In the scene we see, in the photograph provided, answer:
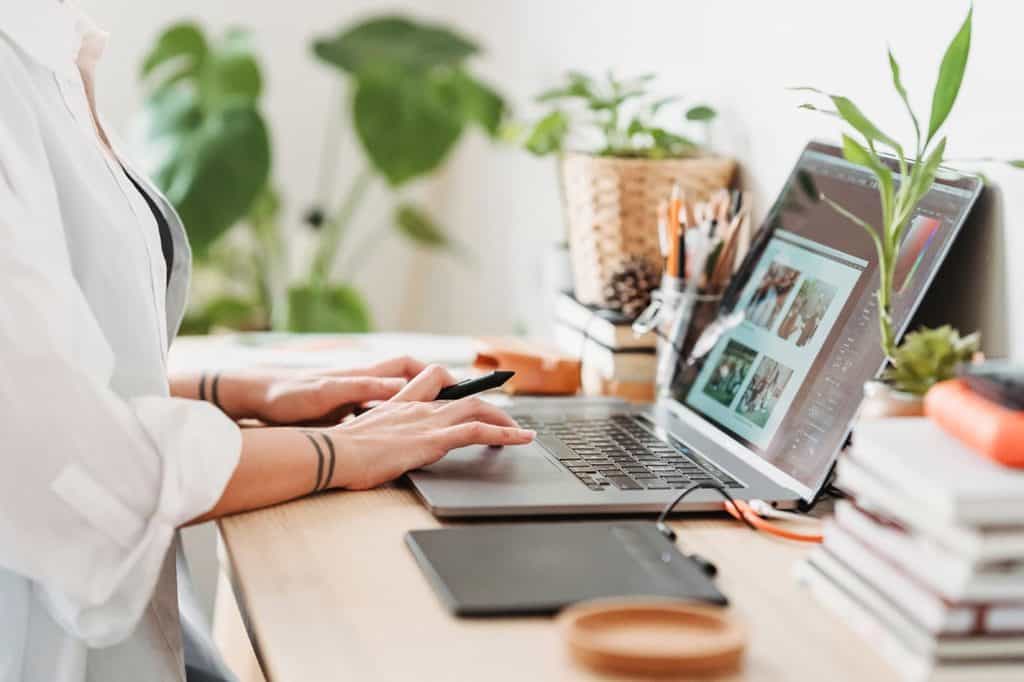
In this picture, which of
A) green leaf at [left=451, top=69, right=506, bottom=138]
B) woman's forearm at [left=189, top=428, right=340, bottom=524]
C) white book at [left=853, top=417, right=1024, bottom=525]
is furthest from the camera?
green leaf at [left=451, top=69, right=506, bottom=138]

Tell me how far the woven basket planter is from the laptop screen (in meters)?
0.18

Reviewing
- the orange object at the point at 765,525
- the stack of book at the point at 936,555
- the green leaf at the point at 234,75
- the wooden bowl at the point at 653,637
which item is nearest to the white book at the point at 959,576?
the stack of book at the point at 936,555

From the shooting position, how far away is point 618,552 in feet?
3.00

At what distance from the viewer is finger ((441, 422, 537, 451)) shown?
3.64 ft

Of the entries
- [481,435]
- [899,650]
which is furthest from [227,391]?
[899,650]

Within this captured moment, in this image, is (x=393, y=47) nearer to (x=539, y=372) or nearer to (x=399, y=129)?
(x=399, y=129)

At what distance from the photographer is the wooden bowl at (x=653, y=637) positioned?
2.37ft

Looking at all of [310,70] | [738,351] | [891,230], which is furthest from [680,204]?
[310,70]

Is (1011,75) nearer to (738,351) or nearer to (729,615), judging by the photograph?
(738,351)

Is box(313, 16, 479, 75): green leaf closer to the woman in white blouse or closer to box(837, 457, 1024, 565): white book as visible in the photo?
the woman in white blouse

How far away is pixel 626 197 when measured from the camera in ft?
5.05

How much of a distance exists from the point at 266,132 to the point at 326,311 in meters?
0.43

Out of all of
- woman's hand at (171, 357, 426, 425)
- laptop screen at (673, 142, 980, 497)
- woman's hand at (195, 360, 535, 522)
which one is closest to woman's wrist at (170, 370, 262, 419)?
woman's hand at (171, 357, 426, 425)

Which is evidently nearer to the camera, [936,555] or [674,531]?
[936,555]
